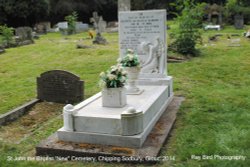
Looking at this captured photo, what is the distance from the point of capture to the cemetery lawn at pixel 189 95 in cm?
468

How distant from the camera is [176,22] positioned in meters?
13.2

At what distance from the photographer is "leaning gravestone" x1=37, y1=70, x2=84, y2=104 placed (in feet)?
24.1

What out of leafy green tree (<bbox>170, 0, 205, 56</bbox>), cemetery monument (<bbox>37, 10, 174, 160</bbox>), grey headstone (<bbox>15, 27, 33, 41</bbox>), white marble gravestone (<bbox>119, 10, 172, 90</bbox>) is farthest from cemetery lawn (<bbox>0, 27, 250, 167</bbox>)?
grey headstone (<bbox>15, 27, 33, 41</bbox>)

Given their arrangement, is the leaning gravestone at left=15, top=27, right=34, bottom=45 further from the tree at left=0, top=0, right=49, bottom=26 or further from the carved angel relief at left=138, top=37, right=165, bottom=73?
the carved angel relief at left=138, top=37, right=165, bottom=73

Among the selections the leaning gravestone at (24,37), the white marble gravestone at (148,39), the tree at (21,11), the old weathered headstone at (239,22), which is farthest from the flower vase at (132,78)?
the tree at (21,11)

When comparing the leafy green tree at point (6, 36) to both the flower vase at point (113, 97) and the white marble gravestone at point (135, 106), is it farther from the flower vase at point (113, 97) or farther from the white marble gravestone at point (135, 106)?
the flower vase at point (113, 97)

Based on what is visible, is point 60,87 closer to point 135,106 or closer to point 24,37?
point 135,106

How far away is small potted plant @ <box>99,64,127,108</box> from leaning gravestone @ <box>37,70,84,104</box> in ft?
6.93

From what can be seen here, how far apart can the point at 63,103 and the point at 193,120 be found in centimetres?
318

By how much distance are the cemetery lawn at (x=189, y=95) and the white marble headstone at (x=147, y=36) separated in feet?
3.69

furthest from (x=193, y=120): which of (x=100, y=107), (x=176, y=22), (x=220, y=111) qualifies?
(x=176, y=22)

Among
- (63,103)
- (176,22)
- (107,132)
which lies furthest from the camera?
(176,22)

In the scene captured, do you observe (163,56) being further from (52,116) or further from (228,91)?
(52,116)

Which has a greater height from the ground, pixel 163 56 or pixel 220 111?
pixel 163 56
